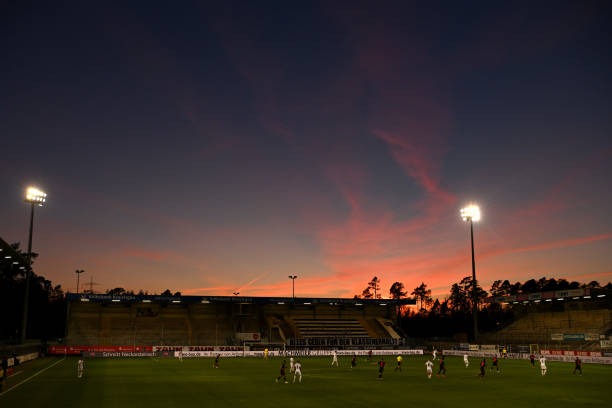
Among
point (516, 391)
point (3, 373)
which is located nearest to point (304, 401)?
point (516, 391)

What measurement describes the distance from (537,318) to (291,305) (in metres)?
46.8

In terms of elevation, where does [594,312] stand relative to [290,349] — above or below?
above

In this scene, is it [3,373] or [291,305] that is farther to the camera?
[291,305]

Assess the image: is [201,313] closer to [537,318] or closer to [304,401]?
[537,318]

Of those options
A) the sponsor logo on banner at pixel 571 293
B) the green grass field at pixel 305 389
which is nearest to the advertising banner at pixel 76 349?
the green grass field at pixel 305 389

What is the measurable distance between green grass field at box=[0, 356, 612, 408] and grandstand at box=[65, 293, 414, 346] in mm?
40019

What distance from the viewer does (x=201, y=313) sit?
96.0m

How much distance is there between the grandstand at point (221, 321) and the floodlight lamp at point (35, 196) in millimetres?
25961

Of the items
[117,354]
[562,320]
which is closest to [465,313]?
[562,320]

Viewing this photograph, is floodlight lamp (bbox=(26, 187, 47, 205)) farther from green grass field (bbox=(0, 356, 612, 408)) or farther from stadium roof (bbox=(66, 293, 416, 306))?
stadium roof (bbox=(66, 293, 416, 306))

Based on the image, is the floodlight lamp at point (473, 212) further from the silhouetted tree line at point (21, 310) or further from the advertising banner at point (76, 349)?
the silhouetted tree line at point (21, 310)

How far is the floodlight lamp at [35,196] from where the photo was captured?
207 ft

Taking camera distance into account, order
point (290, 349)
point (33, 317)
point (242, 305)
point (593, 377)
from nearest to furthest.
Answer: point (593, 377), point (290, 349), point (242, 305), point (33, 317)

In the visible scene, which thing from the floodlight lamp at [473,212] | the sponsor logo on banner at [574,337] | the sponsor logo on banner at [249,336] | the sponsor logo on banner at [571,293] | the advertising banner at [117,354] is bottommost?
the advertising banner at [117,354]
